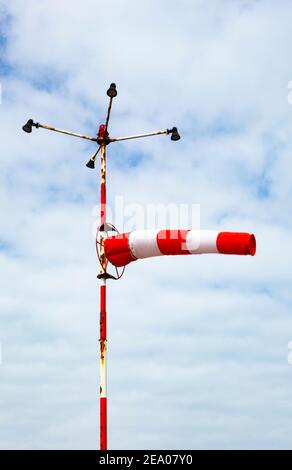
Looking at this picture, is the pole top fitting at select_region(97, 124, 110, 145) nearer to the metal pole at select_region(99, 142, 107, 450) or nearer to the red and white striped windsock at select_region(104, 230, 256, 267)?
the metal pole at select_region(99, 142, 107, 450)

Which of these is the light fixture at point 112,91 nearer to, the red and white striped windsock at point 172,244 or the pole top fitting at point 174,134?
the pole top fitting at point 174,134

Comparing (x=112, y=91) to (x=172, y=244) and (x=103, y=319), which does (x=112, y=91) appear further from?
(x=103, y=319)

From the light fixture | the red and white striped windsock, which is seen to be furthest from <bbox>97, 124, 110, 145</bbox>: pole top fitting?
the red and white striped windsock

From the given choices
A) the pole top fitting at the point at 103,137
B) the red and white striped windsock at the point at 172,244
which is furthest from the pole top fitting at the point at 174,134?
the red and white striped windsock at the point at 172,244

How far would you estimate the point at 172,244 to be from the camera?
74.8ft

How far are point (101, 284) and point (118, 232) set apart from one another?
157cm

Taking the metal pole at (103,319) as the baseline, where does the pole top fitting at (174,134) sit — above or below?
above

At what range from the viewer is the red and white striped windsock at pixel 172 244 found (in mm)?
22297

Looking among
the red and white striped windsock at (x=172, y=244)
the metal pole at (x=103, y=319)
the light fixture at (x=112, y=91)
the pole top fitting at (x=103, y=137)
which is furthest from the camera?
the pole top fitting at (x=103, y=137)

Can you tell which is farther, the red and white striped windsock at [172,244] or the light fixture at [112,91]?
the light fixture at [112,91]

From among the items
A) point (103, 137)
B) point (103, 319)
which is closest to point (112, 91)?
point (103, 137)

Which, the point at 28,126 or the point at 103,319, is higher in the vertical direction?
the point at 28,126
